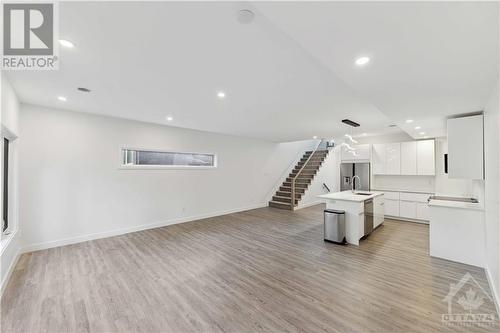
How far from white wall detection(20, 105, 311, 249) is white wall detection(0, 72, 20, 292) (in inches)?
9.8

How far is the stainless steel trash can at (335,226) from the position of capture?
13.9 ft

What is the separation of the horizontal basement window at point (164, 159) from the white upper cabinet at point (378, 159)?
5175mm

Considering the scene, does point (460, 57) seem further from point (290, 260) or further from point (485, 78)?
point (290, 260)

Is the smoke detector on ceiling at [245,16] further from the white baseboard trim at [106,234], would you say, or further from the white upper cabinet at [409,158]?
the white upper cabinet at [409,158]

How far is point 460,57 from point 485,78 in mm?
846

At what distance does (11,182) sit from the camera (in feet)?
11.5

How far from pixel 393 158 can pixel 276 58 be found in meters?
5.99

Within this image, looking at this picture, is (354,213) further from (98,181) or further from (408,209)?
(98,181)

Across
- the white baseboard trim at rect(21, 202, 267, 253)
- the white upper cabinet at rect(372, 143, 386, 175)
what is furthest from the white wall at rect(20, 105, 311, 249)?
the white upper cabinet at rect(372, 143, 386, 175)

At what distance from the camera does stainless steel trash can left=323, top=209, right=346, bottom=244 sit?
4.24 meters

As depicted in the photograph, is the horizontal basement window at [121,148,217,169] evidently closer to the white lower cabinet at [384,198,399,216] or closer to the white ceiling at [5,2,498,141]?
the white ceiling at [5,2,498,141]

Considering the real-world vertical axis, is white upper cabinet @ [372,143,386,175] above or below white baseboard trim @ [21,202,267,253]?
above

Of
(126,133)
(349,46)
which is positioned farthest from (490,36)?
(126,133)

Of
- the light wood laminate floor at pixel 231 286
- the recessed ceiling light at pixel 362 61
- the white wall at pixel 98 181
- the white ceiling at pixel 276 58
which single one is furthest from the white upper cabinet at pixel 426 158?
the white wall at pixel 98 181
